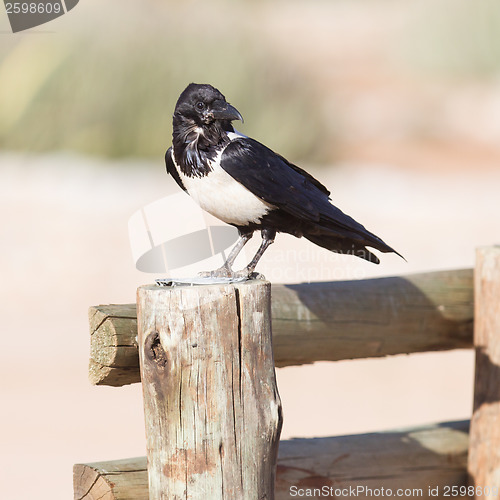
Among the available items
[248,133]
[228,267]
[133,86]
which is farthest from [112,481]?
[133,86]

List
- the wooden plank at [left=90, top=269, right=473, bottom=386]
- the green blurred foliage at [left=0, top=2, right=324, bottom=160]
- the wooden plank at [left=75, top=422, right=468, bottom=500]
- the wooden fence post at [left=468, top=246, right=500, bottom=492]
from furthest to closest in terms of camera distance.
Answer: the green blurred foliage at [left=0, top=2, right=324, bottom=160], the wooden fence post at [left=468, top=246, right=500, bottom=492], the wooden plank at [left=90, top=269, right=473, bottom=386], the wooden plank at [left=75, top=422, right=468, bottom=500]

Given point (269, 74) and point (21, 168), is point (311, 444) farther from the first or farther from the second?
point (269, 74)

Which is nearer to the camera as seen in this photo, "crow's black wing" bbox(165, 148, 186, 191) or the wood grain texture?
the wood grain texture

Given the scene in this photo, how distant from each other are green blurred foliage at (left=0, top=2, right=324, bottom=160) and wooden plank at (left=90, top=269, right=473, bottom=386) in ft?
26.4

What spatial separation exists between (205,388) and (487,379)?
1.71 metres

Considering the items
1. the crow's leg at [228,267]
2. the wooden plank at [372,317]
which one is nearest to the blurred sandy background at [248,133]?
the wooden plank at [372,317]

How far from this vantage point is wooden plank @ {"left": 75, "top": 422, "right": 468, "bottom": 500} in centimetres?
315

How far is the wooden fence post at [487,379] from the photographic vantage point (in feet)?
11.4

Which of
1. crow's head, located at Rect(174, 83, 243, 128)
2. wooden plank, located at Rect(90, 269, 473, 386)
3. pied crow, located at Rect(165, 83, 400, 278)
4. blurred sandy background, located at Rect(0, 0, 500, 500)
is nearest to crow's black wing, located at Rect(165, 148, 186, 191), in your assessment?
pied crow, located at Rect(165, 83, 400, 278)

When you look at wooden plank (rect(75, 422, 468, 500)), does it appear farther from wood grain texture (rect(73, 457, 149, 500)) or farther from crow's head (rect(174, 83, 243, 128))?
crow's head (rect(174, 83, 243, 128))

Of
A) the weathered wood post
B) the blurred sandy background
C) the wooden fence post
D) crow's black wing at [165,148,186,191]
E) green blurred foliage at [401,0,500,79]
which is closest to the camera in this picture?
the weathered wood post

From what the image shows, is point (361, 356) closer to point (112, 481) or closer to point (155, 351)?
point (112, 481)

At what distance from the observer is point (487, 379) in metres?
3.57

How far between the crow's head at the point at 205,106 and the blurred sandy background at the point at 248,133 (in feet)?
8.66
